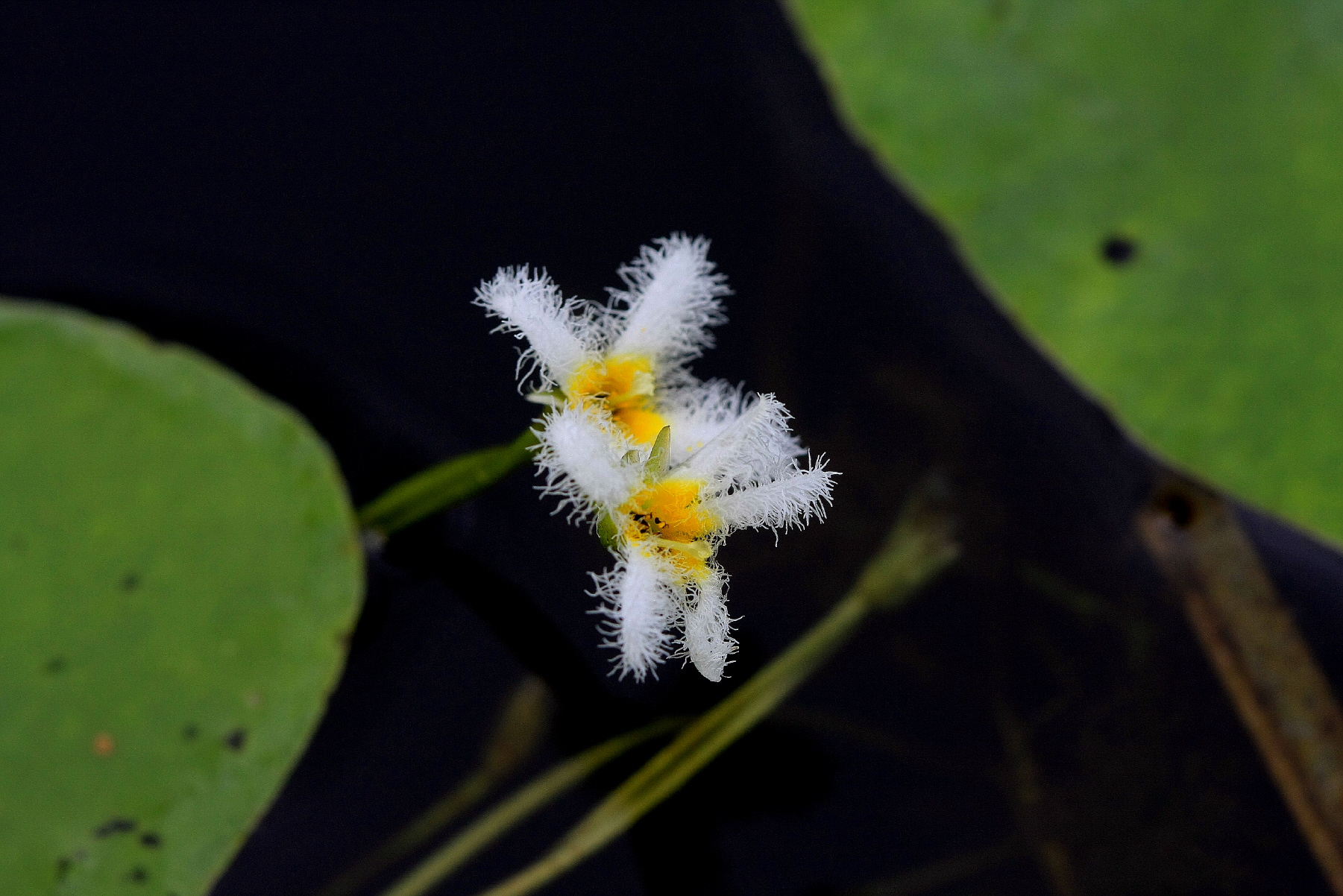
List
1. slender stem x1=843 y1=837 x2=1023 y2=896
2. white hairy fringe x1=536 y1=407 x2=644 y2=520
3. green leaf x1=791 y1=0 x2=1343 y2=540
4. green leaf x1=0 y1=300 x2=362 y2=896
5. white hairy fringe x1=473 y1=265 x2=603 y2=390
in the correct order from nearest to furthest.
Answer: white hairy fringe x1=536 y1=407 x2=644 y2=520 < white hairy fringe x1=473 y1=265 x2=603 y2=390 < green leaf x1=0 y1=300 x2=362 y2=896 < green leaf x1=791 y1=0 x2=1343 y2=540 < slender stem x1=843 y1=837 x2=1023 y2=896

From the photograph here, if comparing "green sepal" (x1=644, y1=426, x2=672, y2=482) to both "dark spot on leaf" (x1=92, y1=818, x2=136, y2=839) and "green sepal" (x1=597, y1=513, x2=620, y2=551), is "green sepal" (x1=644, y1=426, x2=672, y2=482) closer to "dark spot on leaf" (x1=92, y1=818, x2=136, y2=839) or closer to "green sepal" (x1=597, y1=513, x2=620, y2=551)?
"green sepal" (x1=597, y1=513, x2=620, y2=551)

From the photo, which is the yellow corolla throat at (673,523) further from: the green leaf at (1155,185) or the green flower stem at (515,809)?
the green leaf at (1155,185)

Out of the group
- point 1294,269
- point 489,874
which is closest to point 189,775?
point 489,874

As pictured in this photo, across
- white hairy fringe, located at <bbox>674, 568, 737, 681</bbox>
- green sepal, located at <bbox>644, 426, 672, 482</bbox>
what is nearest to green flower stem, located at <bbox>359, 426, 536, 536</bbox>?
green sepal, located at <bbox>644, 426, 672, 482</bbox>

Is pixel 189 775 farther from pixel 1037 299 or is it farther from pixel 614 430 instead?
pixel 1037 299

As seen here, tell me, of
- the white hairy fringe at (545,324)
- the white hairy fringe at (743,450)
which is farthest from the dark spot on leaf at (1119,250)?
the white hairy fringe at (545,324)

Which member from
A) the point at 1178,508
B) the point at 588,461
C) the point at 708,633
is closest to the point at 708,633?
the point at 708,633
